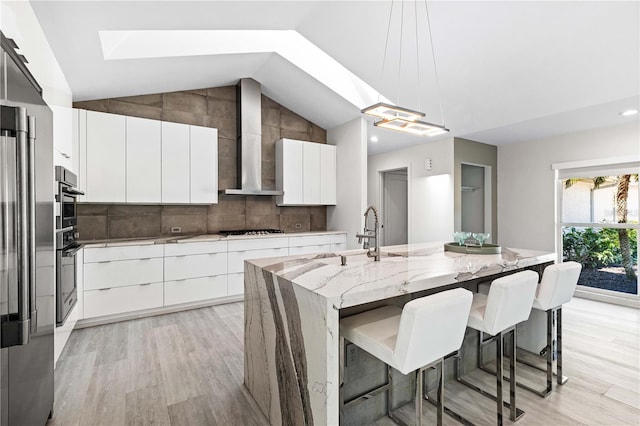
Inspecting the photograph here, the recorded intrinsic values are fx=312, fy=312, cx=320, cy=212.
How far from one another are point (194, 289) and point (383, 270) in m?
2.79

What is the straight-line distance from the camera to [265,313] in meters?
1.82

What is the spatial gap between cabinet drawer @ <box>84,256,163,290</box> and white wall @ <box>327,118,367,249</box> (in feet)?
8.88

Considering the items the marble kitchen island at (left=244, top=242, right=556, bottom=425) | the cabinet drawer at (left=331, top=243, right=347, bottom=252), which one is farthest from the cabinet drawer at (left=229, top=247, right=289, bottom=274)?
the marble kitchen island at (left=244, top=242, right=556, bottom=425)

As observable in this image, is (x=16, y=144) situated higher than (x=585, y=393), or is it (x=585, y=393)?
(x=16, y=144)

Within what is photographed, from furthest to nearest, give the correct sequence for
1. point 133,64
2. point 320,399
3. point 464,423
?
point 133,64, point 464,423, point 320,399

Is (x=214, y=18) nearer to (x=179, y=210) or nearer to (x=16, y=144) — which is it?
(x=16, y=144)

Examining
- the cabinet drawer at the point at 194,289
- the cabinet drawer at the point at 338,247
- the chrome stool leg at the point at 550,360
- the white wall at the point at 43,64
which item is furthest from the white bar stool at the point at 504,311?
the cabinet drawer at the point at 338,247

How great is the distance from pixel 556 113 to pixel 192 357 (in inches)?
185

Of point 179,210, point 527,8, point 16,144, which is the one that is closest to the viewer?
point 16,144

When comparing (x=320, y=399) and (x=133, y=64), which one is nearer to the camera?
Answer: (x=320, y=399)

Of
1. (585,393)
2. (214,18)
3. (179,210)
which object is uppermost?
(214,18)

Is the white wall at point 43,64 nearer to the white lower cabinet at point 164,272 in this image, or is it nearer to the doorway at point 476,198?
the white lower cabinet at point 164,272

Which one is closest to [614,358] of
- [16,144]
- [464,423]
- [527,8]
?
[464,423]

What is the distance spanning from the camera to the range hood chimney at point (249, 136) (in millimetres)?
4531
